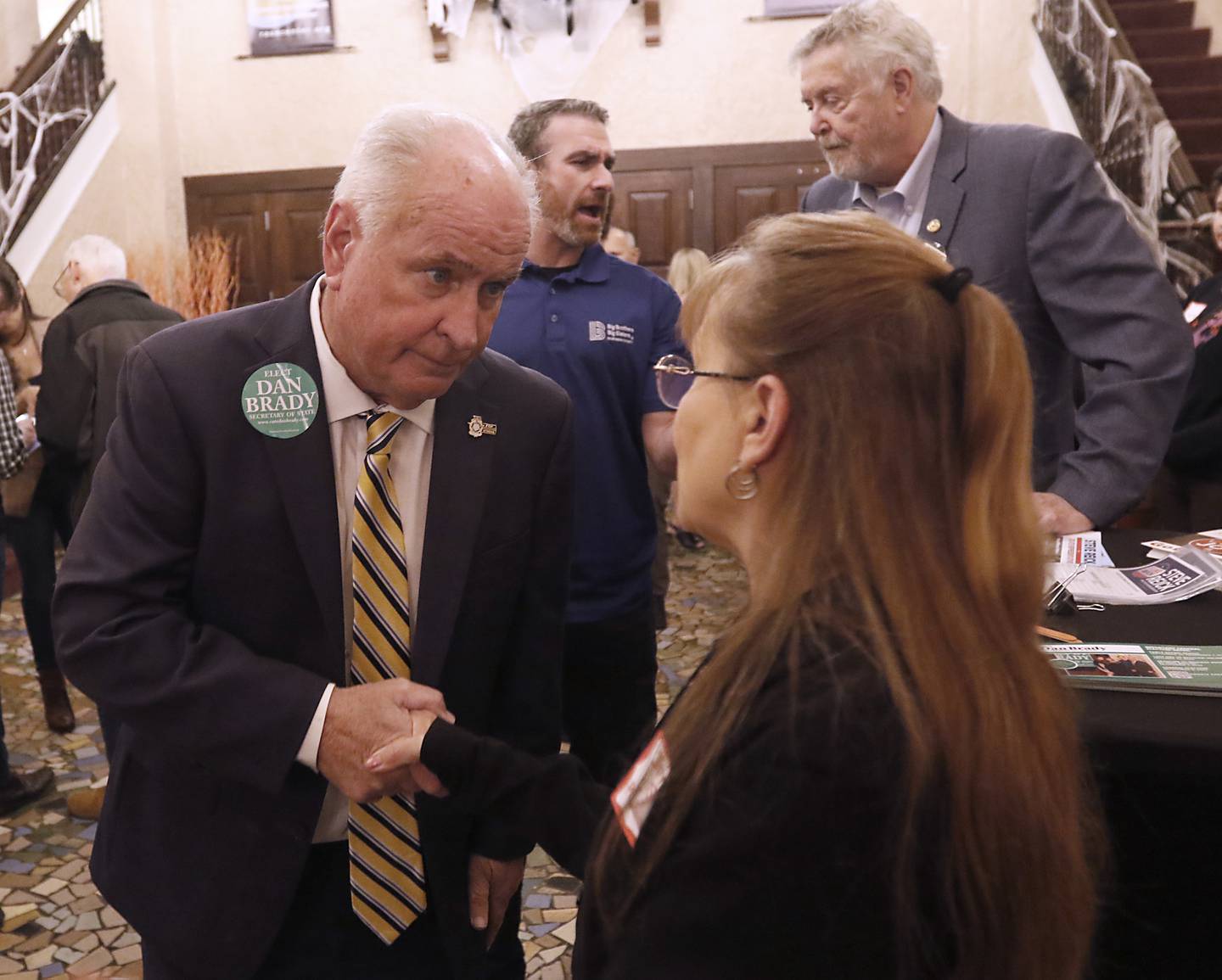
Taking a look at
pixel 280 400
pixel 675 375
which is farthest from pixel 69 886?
pixel 675 375

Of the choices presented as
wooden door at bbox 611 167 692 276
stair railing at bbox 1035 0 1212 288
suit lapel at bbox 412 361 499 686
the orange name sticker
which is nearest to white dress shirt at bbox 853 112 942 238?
suit lapel at bbox 412 361 499 686

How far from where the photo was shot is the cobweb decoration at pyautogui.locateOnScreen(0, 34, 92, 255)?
781cm

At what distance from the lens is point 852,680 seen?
2.73 feet

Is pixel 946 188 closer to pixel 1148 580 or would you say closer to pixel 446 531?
pixel 1148 580

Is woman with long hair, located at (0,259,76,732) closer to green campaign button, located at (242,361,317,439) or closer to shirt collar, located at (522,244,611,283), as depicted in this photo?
shirt collar, located at (522,244,611,283)

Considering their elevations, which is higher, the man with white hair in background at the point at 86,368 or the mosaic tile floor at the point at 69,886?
the man with white hair in background at the point at 86,368

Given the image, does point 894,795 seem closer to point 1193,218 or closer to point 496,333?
point 496,333

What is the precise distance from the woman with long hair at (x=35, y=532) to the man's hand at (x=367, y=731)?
3.05 meters

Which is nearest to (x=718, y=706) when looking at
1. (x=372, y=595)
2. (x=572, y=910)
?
(x=372, y=595)

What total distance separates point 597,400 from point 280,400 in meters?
1.25

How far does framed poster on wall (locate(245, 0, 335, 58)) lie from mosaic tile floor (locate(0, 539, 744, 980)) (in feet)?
23.9

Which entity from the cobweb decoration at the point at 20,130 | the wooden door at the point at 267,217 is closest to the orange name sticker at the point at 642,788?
the cobweb decoration at the point at 20,130

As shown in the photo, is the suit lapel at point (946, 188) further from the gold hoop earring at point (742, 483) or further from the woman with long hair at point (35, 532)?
the woman with long hair at point (35, 532)

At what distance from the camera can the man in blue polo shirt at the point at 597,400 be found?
8.16 ft
